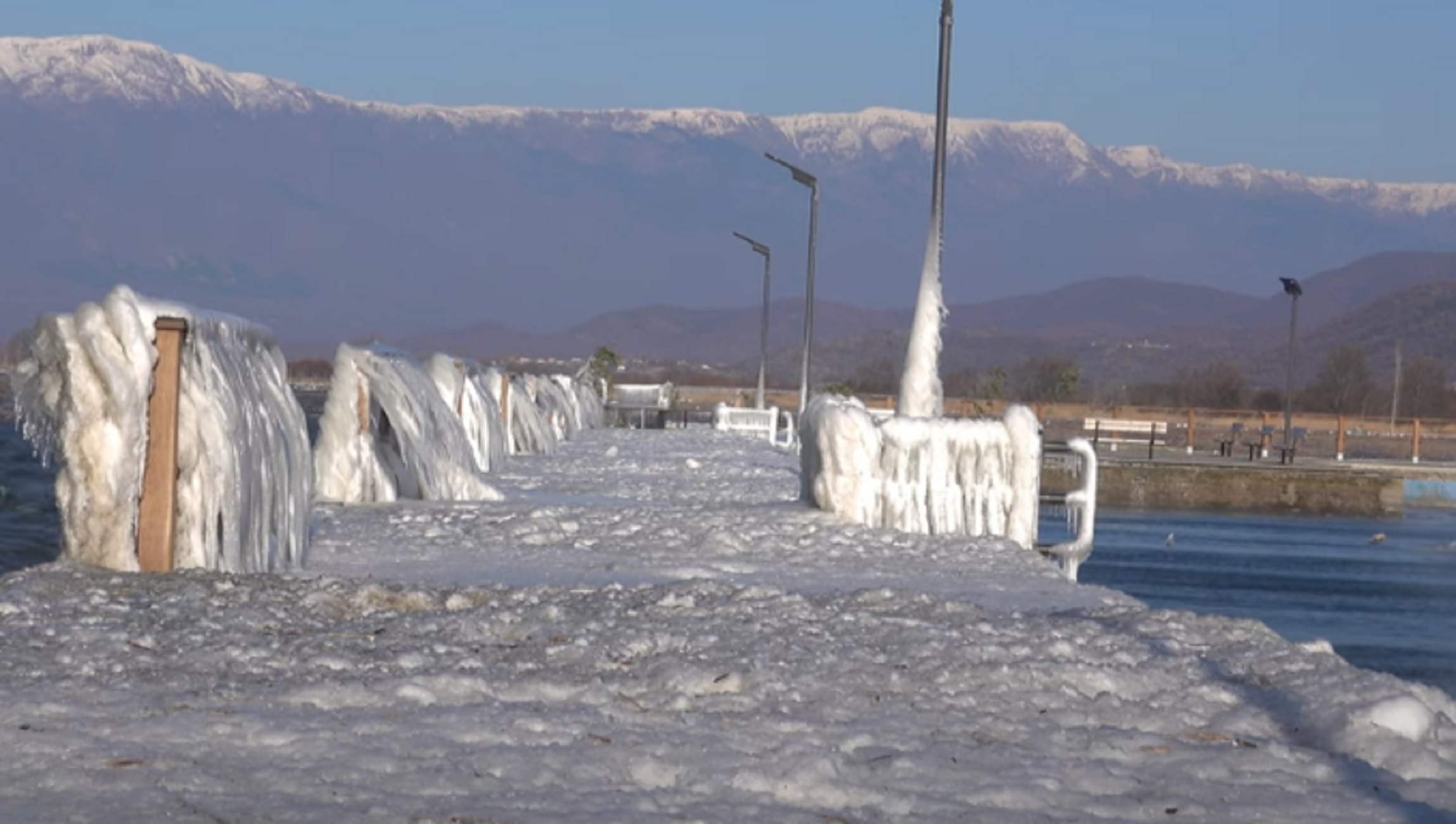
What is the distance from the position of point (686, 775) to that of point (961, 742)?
1.00 meters

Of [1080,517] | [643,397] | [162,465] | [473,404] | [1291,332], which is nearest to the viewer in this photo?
[162,465]

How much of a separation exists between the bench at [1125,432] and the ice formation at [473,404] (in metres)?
35.6

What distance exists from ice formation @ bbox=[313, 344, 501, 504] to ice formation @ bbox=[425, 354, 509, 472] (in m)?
2.99

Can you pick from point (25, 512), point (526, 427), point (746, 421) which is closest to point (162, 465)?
point (25, 512)

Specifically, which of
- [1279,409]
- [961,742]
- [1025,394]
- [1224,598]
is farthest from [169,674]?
[1025,394]

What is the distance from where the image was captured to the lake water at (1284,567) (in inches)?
916

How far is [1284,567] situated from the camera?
33.7 metres

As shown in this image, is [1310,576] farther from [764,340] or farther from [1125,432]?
[1125,432]

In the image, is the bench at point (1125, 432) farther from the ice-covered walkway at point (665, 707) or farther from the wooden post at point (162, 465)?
the ice-covered walkway at point (665, 707)

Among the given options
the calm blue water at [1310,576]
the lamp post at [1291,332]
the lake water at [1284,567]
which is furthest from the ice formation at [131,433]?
the lamp post at [1291,332]

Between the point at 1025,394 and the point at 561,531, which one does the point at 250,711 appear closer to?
the point at 561,531

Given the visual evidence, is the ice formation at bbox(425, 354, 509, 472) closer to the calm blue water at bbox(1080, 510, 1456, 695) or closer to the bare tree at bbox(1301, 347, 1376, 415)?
the calm blue water at bbox(1080, 510, 1456, 695)

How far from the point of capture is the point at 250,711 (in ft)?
19.5

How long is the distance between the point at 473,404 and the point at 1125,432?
189ft
